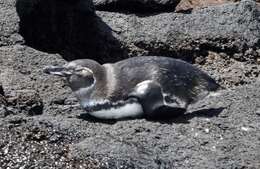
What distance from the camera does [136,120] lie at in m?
6.19

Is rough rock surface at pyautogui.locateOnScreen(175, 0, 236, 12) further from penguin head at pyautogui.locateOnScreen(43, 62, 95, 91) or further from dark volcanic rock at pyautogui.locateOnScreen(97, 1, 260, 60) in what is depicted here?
penguin head at pyautogui.locateOnScreen(43, 62, 95, 91)

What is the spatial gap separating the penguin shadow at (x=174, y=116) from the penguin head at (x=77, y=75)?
22 cm

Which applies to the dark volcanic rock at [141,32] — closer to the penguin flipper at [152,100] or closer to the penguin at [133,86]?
the penguin at [133,86]

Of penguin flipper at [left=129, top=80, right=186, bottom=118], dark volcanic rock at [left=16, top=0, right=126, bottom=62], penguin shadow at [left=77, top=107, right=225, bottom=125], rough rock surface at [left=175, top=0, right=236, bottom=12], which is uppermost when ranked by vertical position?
penguin flipper at [left=129, top=80, right=186, bottom=118]

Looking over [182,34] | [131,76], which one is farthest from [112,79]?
[182,34]

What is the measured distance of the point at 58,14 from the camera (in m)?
8.25

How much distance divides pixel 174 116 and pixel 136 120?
29 centimetres

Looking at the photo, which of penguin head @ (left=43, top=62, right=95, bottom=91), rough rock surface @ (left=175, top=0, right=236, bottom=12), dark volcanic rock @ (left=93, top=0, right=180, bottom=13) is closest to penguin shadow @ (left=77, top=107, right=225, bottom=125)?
penguin head @ (left=43, top=62, right=95, bottom=91)

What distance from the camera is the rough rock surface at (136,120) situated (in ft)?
18.7

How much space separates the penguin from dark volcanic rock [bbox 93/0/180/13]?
214cm

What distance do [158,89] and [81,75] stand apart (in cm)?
56

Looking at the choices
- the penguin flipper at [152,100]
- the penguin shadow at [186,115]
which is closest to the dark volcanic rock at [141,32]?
the penguin shadow at [186,115]

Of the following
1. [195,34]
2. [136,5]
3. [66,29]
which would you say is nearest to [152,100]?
[195,34]

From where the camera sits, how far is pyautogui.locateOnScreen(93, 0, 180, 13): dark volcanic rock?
863cm
